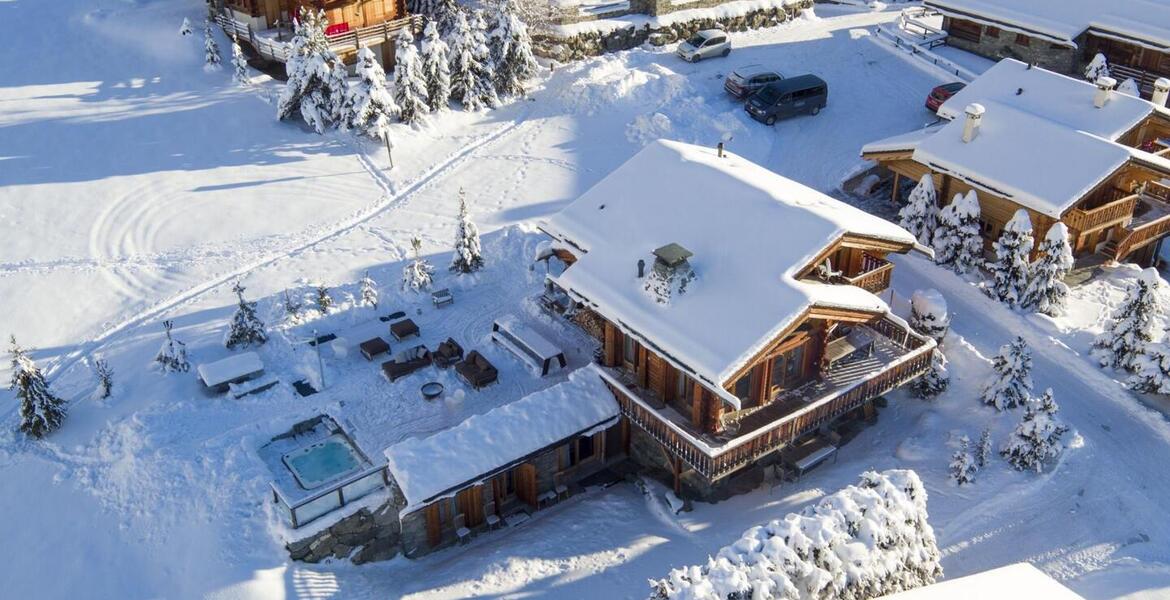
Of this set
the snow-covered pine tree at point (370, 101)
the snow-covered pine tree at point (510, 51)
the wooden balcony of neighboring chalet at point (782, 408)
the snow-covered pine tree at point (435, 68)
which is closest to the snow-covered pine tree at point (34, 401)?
the wooden balcony of neighboring chalet at point (782, 408)

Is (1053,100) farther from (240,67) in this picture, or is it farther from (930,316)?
(240,67)

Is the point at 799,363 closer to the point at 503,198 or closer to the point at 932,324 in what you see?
the point at 932,324

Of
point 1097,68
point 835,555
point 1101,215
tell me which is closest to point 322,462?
point 835,555

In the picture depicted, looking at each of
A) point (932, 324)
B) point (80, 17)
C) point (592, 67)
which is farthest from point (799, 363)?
point (80, 17)

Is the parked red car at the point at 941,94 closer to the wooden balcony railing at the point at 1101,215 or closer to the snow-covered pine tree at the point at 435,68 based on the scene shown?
the wooden balcony railing at the point at 1101,215

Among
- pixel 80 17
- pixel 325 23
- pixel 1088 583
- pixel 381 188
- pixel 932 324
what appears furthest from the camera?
pixel 80 17

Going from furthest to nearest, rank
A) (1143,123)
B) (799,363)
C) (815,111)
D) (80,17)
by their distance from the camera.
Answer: (80,17) → (815,111) → (1143,123) → (799,363)

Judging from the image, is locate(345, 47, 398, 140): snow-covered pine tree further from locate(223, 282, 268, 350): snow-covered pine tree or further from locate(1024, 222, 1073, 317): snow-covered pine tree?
locate(1024, 222, 1073, 317): snow-covered pine tree

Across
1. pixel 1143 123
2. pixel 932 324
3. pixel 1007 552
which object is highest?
pixel 1143 123

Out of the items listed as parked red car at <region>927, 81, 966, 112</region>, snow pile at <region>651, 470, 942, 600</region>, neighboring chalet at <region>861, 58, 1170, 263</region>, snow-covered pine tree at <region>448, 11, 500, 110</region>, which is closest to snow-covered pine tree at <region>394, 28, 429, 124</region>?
snow-covered pine tree at <region>448, 11, 500, 110</region>
